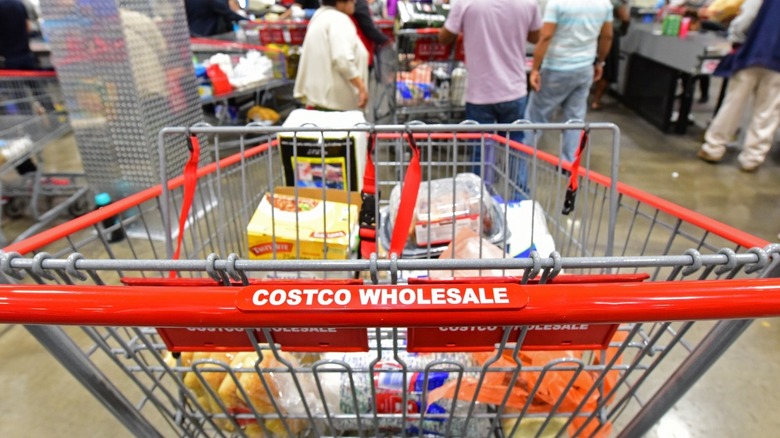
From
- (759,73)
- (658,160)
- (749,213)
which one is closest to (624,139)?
(658,160)

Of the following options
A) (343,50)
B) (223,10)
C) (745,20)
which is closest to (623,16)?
(745,20)

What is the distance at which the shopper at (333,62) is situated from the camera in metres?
3.04

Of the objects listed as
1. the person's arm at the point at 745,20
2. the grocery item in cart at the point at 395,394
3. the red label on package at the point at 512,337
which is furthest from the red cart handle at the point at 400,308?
the person's arm at the point at 745,20

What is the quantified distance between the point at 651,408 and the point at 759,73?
430 cm

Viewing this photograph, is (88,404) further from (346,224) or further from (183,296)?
(183,296)

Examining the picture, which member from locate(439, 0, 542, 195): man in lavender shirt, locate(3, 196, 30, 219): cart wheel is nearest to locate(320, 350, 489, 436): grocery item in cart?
locate(439, 0, 542, 195): man in lavender shirt

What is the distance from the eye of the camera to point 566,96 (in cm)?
346

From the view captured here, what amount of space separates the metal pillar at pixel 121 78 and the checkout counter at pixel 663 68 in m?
4.54

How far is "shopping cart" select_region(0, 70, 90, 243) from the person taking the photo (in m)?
3.05

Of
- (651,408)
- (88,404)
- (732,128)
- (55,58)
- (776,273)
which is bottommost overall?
(88,404)

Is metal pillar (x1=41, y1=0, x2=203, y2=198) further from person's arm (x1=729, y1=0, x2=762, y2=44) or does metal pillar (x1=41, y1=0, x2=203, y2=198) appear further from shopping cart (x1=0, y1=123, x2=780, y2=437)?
person's arm (x1=729, y1=0, x2=762, y2=44)

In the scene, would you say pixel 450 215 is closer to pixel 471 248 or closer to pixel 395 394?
pixel 471 248

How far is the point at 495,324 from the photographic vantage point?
24.9 inches

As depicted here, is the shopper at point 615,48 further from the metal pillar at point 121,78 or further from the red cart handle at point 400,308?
the red cart handle at point 400,308
